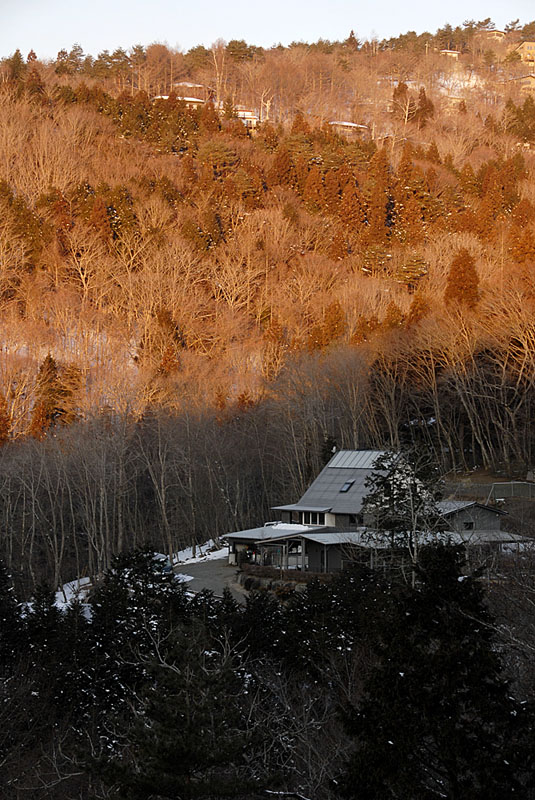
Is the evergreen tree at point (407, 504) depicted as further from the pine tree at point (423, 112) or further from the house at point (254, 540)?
the pine tree at point (423, 112)

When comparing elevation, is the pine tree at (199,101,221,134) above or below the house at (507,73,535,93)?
below

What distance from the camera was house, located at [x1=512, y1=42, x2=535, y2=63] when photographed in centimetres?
12369

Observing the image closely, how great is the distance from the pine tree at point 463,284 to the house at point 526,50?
9256cm

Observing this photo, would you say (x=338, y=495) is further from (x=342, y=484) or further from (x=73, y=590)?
(x=73, y=590)

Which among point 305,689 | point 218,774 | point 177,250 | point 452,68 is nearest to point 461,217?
point 177,250

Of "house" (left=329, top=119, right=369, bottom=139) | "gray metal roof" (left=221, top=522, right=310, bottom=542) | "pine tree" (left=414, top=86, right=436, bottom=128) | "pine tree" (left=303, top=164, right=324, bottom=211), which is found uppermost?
"pine tree" (left=414, top=86, right=436, bottom=128)

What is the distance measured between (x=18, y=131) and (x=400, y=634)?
63.2 m

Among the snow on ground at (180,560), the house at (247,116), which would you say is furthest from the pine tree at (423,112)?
the snow on ground at (180,560)

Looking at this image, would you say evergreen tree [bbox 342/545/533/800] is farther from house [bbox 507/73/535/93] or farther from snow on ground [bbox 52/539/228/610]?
house [bbox 507/73/535/93]

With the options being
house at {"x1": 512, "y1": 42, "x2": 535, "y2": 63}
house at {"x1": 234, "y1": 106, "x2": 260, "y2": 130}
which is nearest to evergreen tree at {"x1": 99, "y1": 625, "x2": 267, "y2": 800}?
house at {"x1": 234, "y1": 106, "x2": 260, "y2": 130}

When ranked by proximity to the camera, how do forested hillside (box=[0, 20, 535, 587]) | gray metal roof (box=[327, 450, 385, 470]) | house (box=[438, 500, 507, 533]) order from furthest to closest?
1. forested hillside (box=[0, 20, 535, 587])
2. gray metal roof (box=[327, 450, 385, 470])
3. house (box=[438, 500, 507, 533])

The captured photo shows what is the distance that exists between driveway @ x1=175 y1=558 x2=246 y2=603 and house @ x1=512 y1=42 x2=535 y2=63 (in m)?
112

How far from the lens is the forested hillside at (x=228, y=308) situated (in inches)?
1503

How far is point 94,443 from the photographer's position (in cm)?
3609
